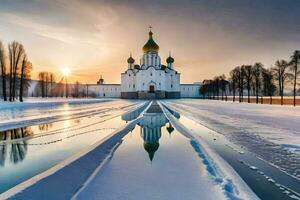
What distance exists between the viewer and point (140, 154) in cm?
764

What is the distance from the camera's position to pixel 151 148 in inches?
336

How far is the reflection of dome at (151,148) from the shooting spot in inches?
302

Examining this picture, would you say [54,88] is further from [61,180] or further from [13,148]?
[61,180]

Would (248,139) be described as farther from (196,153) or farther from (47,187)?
(47,187)

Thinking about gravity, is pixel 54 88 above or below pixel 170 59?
below

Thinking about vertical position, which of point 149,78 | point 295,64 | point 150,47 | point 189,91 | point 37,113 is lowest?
point 37,113

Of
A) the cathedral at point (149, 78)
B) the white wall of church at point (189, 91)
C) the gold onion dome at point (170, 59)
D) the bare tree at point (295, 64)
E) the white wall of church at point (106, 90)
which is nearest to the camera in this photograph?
the bare tree at point (295, 64)

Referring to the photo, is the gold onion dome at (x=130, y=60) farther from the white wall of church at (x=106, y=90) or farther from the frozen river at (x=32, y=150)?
the frozen river at (x=32, y=150)

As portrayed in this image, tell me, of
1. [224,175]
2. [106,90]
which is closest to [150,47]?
[106,90]

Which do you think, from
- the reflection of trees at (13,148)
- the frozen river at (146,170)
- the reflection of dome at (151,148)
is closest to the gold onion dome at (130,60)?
the reflection of trees at (13,148)

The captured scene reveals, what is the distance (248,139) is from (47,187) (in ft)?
25.6

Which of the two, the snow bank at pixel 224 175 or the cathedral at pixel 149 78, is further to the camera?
the cathedral at pixel 149 78

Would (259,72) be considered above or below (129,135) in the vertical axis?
above

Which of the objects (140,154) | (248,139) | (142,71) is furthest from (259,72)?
(140,154)
